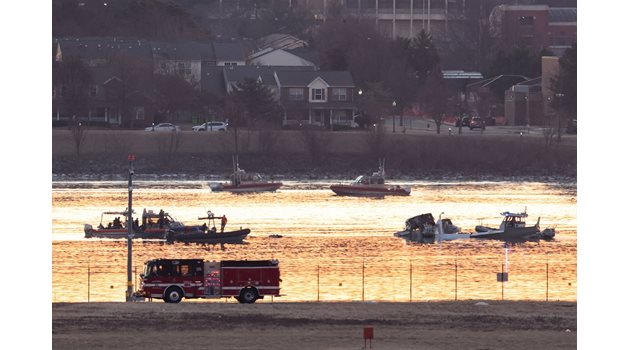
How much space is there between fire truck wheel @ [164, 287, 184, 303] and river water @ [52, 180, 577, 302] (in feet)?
9.10

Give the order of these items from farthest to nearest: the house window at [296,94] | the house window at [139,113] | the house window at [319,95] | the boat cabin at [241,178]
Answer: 1. the house window at [296,94]
2. the house window at [319,95]
3. the house window at [139,113]
4. the boat cabin at [241,178]

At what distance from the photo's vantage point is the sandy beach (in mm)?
43969

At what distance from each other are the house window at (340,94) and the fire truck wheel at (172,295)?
9390 centimetres

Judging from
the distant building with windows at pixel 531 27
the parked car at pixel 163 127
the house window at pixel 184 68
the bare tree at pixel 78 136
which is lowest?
the bare tree at pixel 78 136

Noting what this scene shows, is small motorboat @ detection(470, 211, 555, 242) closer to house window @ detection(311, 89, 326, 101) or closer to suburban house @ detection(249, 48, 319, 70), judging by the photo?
house window @ detection(311, 89, 326, 101)

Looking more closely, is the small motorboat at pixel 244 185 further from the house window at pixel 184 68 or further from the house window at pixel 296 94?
the house window at pixel 184 68

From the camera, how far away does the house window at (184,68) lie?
15688 centimetres

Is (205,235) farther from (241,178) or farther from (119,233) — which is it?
(241,178)

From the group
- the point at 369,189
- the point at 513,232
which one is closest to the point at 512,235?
the point at 513,232

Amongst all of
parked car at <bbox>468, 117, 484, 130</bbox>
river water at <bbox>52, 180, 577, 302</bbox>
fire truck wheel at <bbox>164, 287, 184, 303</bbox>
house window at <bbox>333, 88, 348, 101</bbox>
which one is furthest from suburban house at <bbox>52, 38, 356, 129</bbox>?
fire truck wheel at <bbox>164, 287, 184, 303</bbox>

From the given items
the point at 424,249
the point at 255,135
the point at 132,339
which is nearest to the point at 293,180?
the point at 255,135

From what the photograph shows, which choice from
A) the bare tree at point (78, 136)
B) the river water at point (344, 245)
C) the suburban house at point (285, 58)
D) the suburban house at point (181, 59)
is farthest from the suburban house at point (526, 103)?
the bare tree at point (78, 136)

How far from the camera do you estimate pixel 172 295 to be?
51938 mm

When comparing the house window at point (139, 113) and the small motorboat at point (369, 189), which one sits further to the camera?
the house window at point (139, 113)
